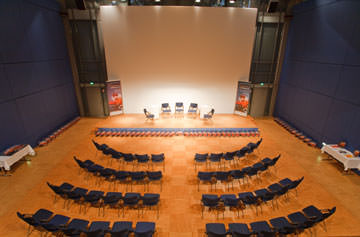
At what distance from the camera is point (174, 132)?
11.9 m

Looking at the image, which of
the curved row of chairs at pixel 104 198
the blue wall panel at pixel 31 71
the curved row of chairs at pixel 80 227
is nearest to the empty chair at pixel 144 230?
the curved row of chairs at pixel 80 227

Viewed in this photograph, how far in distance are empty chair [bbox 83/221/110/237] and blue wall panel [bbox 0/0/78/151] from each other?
6.47 metres

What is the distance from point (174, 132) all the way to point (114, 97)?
18.1ft

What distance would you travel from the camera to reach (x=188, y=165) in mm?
8758

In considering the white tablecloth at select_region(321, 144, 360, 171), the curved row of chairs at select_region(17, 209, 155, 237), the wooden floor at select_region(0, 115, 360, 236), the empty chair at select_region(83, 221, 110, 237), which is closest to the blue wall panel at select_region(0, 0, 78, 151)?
the wooden floor at select_region(0, 115, 360, 236)

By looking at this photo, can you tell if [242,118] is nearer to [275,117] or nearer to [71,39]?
[275,117]

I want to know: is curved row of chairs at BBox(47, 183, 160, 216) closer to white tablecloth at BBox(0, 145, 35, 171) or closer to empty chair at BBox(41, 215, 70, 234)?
empty chair at BBox(41, 215, 70, 234)

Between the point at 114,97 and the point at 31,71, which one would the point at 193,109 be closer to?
the point at 114,97

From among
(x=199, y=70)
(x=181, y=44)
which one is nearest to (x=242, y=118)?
(x=199, y=70)

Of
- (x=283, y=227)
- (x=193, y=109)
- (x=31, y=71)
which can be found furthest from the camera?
(x=193, y=109)

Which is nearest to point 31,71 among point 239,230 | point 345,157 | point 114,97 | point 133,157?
point 114,97

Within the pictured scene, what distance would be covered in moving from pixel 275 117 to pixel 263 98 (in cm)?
172

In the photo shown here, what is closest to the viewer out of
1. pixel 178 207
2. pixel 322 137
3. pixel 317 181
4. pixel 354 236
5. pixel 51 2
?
pixel 354 236

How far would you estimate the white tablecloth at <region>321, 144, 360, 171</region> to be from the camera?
7.80m
